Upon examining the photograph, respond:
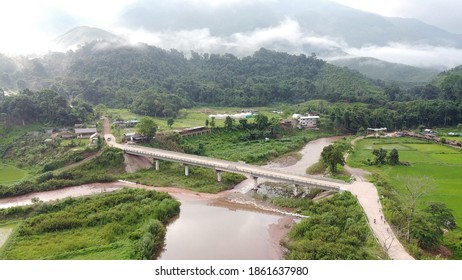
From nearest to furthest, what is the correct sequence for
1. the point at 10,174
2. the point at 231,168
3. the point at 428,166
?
the point at 231,168
the point at 10,174
the point at 428,166

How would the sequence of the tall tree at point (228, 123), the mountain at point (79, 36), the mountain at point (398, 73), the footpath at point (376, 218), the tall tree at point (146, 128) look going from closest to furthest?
1. the footpath at point (376, 218)
2. the tall tree at point (146, 128)
3. the tall tree at point (228, 123)
4. the mountain at point (79, 36)
5. the mountain at point (398, 73)

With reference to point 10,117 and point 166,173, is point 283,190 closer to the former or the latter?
point 166,173

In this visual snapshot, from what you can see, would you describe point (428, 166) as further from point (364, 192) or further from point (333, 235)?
point (333, 235)

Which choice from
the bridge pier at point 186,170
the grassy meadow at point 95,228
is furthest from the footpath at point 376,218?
the bridge pier at point 186,170

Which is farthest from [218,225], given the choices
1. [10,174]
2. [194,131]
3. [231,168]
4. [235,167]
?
[194,131]

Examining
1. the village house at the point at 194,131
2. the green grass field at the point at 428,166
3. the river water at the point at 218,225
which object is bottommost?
the river water at the point at 218,225

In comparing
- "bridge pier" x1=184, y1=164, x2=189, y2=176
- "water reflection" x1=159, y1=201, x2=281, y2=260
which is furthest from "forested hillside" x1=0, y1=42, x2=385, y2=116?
"water reflection" x1=159, y1=201, x2=281, y2=260

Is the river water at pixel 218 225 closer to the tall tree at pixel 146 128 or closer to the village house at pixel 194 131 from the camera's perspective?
the tall tree at pixel 146 128
